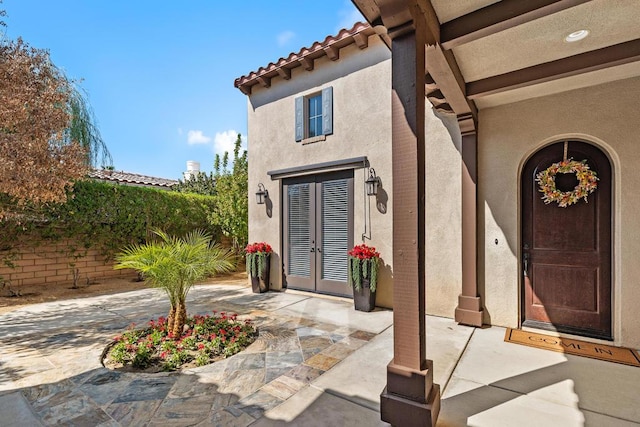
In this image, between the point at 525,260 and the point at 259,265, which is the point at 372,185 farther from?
the point at 259,265

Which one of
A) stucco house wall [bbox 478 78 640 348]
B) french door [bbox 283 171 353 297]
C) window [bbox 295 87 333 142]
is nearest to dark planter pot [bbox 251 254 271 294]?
french door [bbox 283 171 353 297]

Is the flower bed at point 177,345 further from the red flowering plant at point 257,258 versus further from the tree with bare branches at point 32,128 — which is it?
the tree with bare branches at point 32,128

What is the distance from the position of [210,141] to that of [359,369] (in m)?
19.5

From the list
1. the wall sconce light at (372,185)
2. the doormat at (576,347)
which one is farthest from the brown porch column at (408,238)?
the wall sconce light at (372,185)

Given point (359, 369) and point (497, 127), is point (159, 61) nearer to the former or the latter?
point (497, 127)

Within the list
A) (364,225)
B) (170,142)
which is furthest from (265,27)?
(170,142)

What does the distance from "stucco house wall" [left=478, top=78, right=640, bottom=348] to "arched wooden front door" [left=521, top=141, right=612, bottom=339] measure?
0.33 ft

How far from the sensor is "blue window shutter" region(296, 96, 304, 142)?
19.9 feet

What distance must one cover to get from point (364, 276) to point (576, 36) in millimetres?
3742

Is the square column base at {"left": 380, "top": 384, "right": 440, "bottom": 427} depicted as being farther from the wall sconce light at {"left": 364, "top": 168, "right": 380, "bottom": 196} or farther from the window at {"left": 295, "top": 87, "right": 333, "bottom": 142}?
the window at {"left": 295, "top": 87, "right": 333, "bottom": 142}

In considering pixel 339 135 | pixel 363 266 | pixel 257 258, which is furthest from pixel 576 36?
pixel 257 258

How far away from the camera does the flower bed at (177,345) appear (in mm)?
3000

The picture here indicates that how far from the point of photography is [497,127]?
4.03 m

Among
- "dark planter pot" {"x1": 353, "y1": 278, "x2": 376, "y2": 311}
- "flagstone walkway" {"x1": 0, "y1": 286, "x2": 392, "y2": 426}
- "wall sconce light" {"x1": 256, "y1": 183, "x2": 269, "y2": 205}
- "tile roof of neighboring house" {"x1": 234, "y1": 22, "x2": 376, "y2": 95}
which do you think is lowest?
"flagstone walkway" {"x1": 0, "y1": 286, "x2": 392, "y2": 426}
